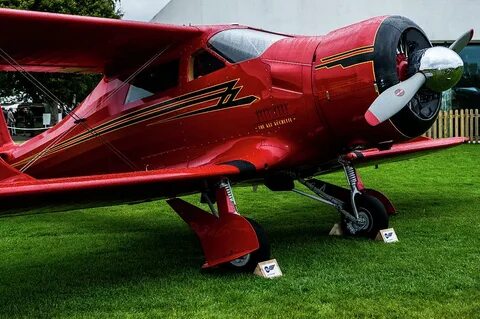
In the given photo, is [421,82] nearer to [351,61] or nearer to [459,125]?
[351,61]

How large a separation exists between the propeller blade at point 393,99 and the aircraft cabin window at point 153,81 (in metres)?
2.29

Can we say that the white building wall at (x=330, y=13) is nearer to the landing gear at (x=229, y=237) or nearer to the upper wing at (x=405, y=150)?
the upper wing at (x=405, y=150)

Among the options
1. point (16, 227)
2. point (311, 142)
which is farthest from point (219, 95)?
point (16, 227)

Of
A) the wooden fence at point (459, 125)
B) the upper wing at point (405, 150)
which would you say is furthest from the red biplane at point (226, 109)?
the wooden fence at point (459, 125)

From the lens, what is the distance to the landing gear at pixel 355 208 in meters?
6.65

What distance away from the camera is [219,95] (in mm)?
6031

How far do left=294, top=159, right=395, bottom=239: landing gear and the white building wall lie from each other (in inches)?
673

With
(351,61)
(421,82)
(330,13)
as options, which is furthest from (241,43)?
(330,13)

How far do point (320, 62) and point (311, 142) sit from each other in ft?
2.48

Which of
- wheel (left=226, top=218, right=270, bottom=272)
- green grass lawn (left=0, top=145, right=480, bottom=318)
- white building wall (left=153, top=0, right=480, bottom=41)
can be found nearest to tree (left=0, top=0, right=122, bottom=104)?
white building wall (left=153, top=0, right=480, bottom=41)

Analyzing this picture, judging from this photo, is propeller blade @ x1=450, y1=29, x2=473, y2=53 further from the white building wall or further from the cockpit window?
the white building wall

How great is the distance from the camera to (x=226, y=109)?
5984 millimetres

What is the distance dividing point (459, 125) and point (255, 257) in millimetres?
18292

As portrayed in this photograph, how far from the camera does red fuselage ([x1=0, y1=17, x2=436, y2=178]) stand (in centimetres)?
525
